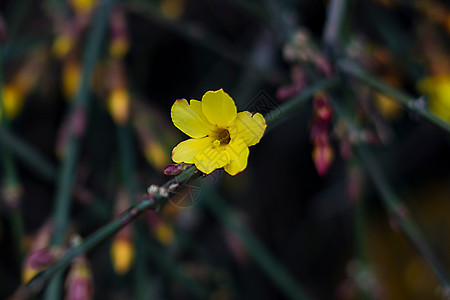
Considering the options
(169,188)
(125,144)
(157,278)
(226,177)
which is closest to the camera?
(169,188)

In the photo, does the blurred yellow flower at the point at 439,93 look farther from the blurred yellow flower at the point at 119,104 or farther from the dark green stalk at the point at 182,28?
the blurred yellow flower at the point at 119,104

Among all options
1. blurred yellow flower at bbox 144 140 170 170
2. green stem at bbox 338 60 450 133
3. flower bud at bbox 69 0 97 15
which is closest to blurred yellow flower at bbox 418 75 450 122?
green stem at bbox 338 60 450 133

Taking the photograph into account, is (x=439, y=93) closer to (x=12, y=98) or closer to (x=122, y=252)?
(x=122, y=252)

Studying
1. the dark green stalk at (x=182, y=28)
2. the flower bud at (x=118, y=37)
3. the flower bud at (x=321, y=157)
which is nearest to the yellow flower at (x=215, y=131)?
the flower bud at (x=321, y=157)

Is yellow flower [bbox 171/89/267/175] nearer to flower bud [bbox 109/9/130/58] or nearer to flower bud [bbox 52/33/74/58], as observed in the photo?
flower bud [bbox 109/9/130/58]

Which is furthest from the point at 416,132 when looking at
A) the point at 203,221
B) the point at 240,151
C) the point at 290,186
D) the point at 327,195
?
the point at 240,151

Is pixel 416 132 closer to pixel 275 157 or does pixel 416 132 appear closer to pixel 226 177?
pixel 275 157
